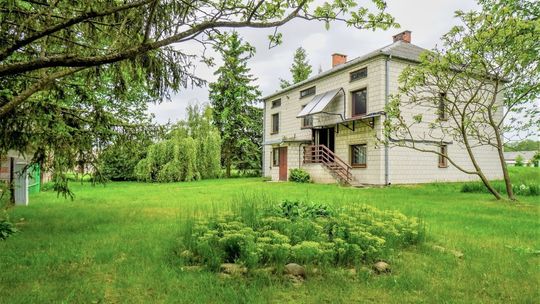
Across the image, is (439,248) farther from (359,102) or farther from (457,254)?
(359,102)

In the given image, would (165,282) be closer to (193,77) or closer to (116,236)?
(116,236)

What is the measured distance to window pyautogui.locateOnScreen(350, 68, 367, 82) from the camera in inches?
690

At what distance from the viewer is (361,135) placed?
700 inches

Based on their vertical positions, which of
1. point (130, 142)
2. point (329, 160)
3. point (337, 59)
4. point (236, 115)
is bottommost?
point (329, 160)

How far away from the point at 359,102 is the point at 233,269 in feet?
51.2

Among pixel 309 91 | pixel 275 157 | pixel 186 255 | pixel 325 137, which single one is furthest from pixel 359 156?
pixel 186 255

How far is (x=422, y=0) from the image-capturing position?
6.57 metres

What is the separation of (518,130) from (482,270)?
9.11 meters

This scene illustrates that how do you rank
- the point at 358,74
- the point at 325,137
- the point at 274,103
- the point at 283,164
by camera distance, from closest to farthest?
1. the point at 358,74
2. the point at 325,137
3. the point at 283,164
4. the point at 274,103

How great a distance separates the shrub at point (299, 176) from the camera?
1958 cm

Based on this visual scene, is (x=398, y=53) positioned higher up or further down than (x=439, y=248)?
higher up

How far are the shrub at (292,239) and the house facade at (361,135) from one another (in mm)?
10090

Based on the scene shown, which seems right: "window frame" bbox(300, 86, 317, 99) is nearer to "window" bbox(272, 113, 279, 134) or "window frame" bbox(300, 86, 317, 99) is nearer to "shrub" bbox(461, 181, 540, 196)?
"window" bbox(272, 113, 279, 134)

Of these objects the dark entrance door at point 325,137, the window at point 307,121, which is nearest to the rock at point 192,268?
the dark entrance door at point 325,137
